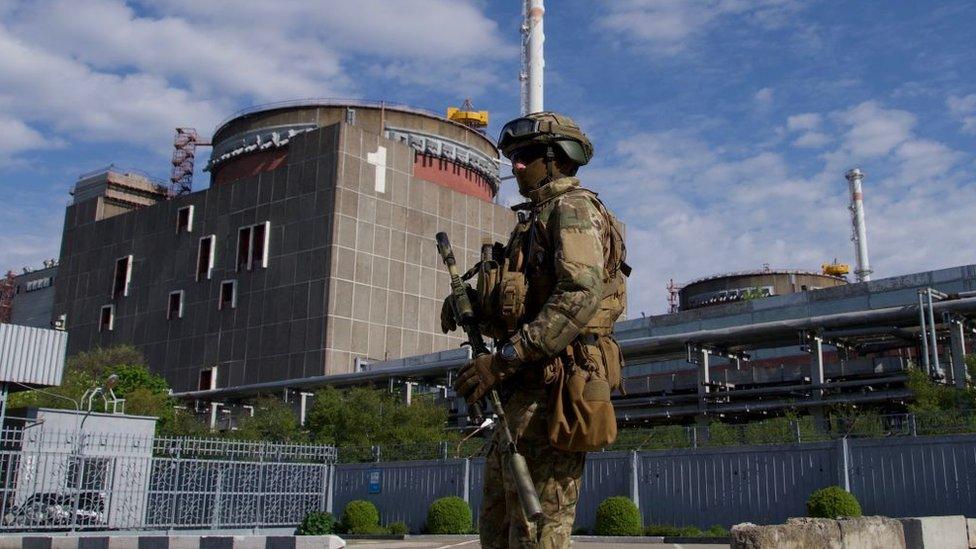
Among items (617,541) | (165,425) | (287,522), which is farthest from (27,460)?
(165,425)

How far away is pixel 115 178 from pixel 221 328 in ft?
86.5

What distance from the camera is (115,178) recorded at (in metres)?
77.0

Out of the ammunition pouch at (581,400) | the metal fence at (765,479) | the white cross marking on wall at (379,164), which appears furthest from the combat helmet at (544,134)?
the white cross marking on wall at (379,164)

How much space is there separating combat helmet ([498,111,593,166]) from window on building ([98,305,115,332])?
66.0m

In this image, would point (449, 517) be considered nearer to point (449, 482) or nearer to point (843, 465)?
point (449, 482)

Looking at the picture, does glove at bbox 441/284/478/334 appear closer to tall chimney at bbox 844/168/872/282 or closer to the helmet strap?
the helmet strap

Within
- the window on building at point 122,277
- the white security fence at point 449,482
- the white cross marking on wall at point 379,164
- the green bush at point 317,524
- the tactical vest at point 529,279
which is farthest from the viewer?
the window on building at point 122,277

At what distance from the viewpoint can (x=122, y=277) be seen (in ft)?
217

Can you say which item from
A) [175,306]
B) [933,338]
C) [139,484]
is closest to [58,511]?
[139,484]

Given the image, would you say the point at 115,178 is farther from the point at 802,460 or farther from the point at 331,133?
the point at 802,460

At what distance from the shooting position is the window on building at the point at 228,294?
5831 centimetres

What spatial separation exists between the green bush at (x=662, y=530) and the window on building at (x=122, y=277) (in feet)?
176

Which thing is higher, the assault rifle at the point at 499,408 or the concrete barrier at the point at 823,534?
the assault rifle at the point at 499,408

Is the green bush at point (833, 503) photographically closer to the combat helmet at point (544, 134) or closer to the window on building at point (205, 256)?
the combat helmet at point (544, 134)
